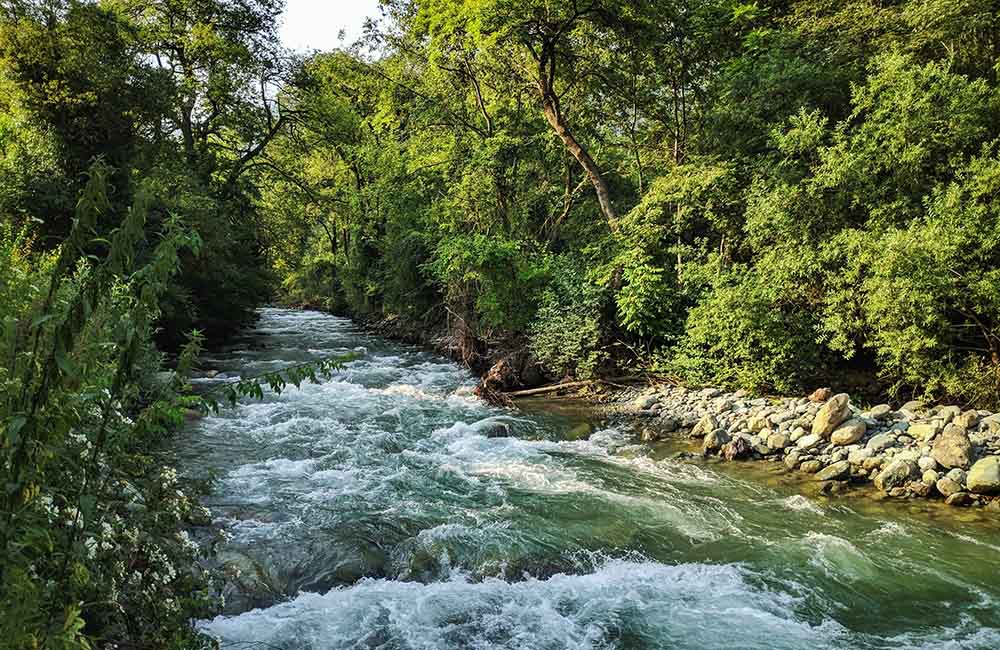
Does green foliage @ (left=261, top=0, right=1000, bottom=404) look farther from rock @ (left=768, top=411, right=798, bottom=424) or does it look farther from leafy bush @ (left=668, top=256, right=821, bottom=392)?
rock @ (left=768, top=411, right=798, bottom=424)

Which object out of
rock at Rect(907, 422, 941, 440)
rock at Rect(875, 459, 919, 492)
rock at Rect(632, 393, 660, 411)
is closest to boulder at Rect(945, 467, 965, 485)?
rock at Rect(875, 459, 919, 492)

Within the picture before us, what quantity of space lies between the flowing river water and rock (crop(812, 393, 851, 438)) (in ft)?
4.25

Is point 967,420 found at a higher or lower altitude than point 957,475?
higher

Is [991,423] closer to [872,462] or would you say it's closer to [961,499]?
[961,499]

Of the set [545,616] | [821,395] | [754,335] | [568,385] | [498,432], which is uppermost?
[754,335]

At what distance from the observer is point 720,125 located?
1353cm

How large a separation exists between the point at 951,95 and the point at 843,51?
3.53 metres

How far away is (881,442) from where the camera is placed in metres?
8.60

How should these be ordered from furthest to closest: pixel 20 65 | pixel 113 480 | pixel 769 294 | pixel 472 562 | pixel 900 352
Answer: pixel 20 65 → pixel 769 294 → pixel 900 352 → pixel 472 562 → pixel 113 480

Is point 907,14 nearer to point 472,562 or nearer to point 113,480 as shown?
point 472,562

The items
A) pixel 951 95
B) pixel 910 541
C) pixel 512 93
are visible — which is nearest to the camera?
pixel 910 541

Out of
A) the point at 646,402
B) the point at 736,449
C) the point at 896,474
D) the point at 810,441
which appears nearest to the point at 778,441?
the point at 810,441

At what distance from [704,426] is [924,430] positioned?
3.21m

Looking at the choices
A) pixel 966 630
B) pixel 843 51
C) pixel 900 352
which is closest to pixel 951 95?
pixel 843 51
